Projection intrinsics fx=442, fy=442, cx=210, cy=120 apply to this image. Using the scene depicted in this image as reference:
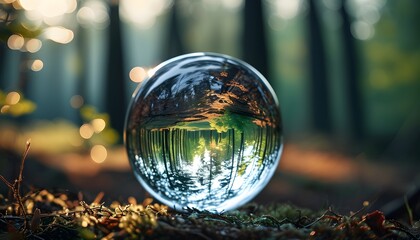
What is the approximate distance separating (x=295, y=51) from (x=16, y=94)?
170 ft

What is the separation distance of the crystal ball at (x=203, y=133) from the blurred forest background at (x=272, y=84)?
59cm

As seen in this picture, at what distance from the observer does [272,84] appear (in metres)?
15.4

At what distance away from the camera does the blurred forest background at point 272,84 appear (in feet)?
14.3

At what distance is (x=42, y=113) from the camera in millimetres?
75375

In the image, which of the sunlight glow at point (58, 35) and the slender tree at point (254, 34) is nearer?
the sunlight glow at point (58, 35)

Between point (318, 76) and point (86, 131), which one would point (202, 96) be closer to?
point (86, 131)

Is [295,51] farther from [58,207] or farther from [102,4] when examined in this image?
[58,207]

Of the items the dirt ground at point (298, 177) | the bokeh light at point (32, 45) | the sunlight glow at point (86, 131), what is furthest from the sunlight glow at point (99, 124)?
the dirt ground at point (298, 177)

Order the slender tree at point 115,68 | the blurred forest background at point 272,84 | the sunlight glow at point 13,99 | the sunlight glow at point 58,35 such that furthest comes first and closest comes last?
the slender tree at point 115,68 < the blurred forest background at point 272,84 < the sunlight glow at point 13,99 < the sunlight glow at point 58,35

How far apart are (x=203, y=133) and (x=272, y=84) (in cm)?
1298

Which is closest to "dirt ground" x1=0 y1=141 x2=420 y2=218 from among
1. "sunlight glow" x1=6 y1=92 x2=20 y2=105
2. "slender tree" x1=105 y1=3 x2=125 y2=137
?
"slender tree" x1=105 y1=3 x2=125 y2=137

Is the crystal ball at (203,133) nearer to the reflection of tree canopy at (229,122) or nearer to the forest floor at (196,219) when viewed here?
the reflection of tree canopy at (229,122)

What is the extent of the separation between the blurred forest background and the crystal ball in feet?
1.93

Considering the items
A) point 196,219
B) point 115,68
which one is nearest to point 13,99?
point 196,219
